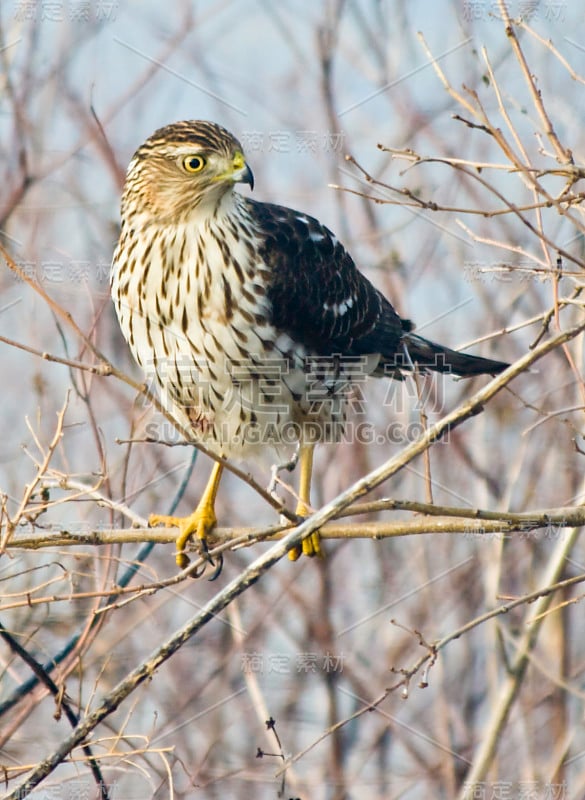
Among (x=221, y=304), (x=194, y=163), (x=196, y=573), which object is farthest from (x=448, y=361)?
(x=196, y=573)

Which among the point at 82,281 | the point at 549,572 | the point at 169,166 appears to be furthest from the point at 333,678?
the point at 169,166

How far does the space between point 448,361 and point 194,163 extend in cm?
155

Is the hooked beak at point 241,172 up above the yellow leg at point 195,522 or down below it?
above

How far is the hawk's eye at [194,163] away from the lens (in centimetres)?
450

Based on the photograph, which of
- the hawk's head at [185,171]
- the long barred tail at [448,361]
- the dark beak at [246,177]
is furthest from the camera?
the long barred tail at [448,361]

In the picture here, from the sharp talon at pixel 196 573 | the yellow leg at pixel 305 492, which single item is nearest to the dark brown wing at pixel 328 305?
the yellow leg at pixel 305 492

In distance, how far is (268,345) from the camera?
4602 millimetres

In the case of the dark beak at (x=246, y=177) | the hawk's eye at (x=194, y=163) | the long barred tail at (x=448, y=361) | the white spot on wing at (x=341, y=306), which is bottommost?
the long barred tail at (x=448, y=361)

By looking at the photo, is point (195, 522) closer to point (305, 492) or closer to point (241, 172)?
point (305, 492)

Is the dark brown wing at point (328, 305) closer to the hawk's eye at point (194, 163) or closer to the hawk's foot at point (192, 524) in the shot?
the hawk's eye at point (194, 163)

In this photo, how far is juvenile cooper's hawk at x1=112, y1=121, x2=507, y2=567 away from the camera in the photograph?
4.52 meters

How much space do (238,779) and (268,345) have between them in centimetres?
277

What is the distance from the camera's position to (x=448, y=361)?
5043 mm

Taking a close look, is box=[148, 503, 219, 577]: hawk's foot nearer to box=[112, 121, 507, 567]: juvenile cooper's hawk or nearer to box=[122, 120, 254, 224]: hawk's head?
box=[112, 121, 507, 567]: juvenile cooper's hawk
